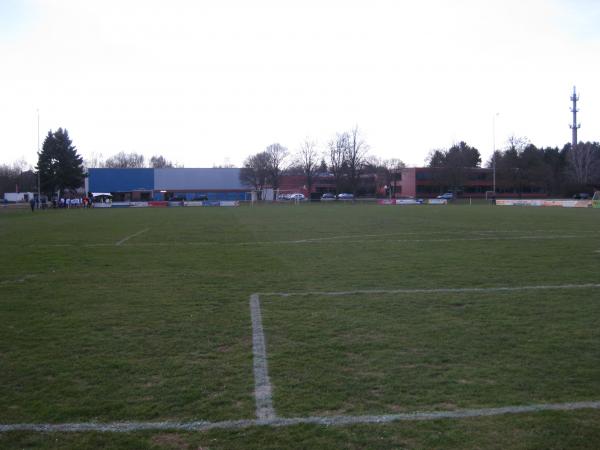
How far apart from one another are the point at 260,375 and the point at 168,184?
101 m

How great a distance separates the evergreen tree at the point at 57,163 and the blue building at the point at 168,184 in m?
17.1

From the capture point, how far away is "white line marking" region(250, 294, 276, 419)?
4587 millimetres

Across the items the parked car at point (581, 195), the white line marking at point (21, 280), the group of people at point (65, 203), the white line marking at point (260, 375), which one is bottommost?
the white line marking at point (260, 375)

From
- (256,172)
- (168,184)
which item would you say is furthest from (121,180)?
(256,172)

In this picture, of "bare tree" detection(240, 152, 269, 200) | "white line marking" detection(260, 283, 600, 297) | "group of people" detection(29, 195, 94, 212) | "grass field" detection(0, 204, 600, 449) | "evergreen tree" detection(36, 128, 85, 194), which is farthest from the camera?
"bare tree" detection(240, 152, 269, 200)

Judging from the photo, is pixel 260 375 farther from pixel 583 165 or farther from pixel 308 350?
pixel 583 165

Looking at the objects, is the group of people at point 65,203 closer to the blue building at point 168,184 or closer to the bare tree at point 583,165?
the blue building at point 168,184

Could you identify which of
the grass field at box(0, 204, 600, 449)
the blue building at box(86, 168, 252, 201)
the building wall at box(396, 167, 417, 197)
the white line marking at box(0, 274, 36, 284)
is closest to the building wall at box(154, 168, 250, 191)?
the blue building at box(86, 168, 252, 201)

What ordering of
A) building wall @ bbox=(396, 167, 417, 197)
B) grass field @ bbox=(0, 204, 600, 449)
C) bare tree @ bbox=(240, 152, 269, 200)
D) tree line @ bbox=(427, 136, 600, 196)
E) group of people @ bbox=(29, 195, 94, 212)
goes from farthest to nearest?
bare tree @ bbox=(240, 152, 269, 200) < building wall @ bbox=(396, 167, 417, 197) < tree line @ bbox=(427, 136, 600, 196) < group of people @ bbox=(29, 195, 94, 212) < grass field @ bbox=(0, 204, 600, 449)

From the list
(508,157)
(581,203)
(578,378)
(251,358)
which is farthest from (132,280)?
(508,157)

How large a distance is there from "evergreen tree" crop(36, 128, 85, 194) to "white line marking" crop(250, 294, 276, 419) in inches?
3203

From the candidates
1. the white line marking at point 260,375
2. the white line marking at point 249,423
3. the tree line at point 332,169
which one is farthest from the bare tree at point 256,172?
the white line marking at point 249,423

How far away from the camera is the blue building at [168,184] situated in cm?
9988

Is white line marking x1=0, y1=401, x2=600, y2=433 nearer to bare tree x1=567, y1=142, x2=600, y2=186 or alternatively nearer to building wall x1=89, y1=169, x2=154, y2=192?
building wall x1=89, y1=169, x2=154, y2=192
